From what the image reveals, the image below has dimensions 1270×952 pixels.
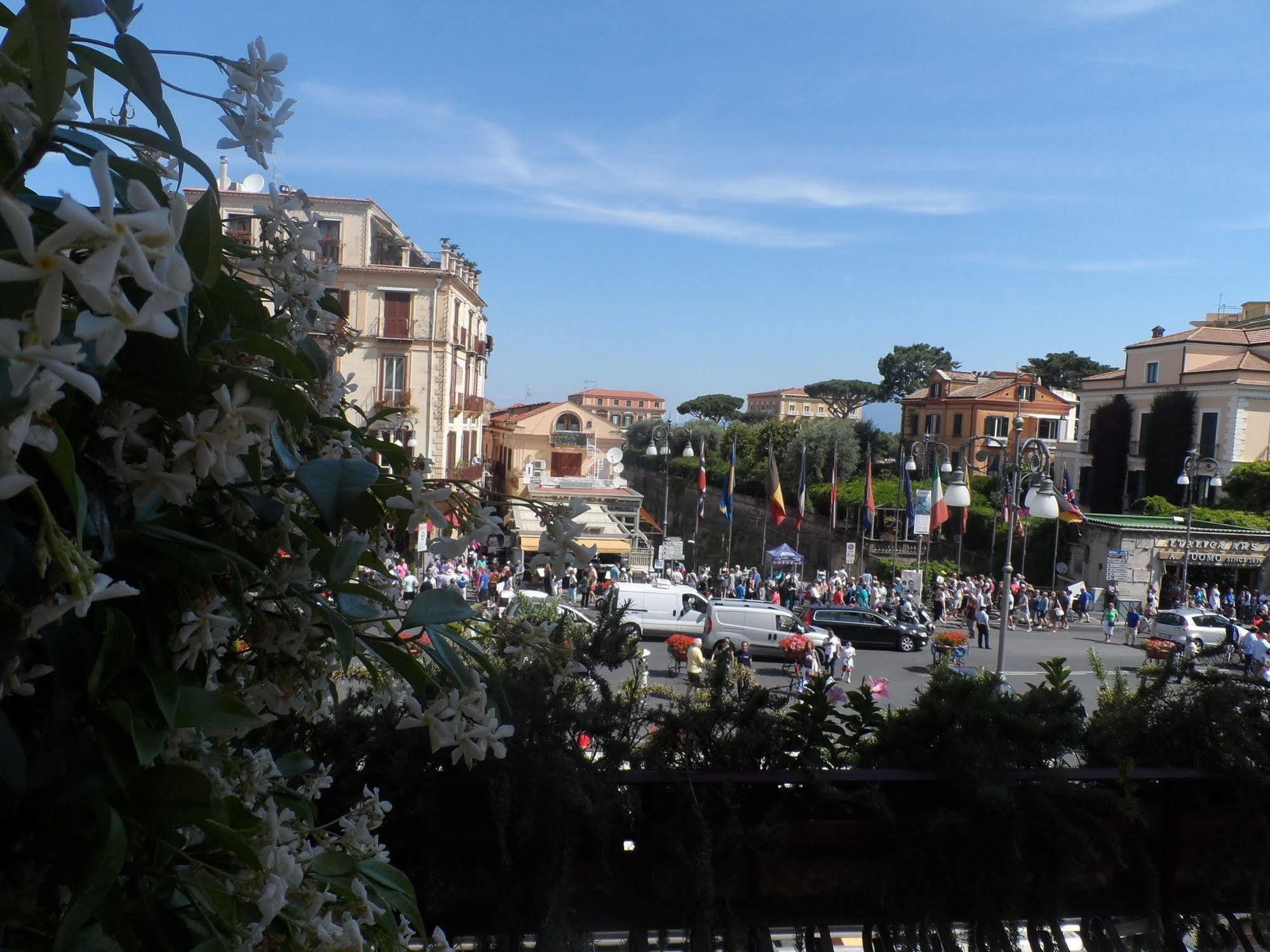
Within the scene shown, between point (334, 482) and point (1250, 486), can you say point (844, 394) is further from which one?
point (334, 482)

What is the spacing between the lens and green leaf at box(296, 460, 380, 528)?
858mm

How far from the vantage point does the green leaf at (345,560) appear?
981 millimetres

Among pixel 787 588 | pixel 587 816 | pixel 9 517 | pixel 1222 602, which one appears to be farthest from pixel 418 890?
pixel 1222 602

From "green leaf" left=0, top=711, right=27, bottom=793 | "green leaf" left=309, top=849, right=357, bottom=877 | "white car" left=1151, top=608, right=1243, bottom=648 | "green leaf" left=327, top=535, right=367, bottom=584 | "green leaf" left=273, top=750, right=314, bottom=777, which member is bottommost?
"white car" left=1151, top=608, right=1243, bottom=648

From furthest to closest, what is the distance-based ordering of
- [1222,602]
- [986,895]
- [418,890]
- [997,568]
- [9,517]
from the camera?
[997,568]
[1222,602]
[986,895]
[418,890]
[9,517]

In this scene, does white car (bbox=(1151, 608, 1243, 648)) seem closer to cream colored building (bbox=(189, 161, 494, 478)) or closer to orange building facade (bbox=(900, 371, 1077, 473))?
cream colored building (bbox=(189, 161, 494, 478))

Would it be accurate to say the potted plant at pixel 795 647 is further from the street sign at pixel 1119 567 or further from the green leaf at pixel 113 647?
the street sign at pixel 1119 567

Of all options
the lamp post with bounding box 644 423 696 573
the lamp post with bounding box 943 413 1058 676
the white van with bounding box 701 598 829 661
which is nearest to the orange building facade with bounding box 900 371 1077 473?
the lamp post with bounding box 644 423 696 573

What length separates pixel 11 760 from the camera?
30.6 inches

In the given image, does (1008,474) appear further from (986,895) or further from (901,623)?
(986,895)

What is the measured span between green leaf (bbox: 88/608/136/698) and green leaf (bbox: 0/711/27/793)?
0.06 meters

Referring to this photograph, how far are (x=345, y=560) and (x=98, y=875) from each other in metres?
0.33

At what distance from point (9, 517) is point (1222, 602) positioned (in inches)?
1184

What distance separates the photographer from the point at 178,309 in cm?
79
